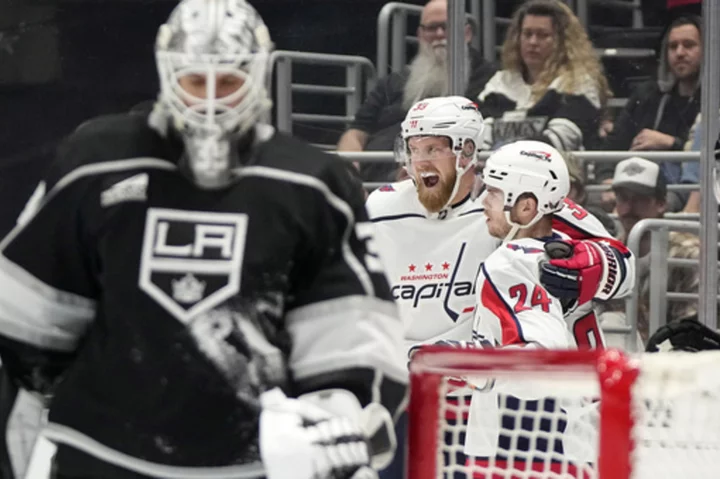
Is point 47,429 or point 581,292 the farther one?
point 581,292

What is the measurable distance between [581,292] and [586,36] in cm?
166

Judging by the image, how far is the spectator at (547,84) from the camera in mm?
4457

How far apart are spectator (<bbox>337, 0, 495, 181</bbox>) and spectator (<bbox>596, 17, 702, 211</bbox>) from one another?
0.43 m

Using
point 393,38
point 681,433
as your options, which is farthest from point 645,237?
point 681,433

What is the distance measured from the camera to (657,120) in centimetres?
445

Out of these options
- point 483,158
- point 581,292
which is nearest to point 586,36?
point 483,158

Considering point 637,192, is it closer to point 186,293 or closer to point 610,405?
point 610,405

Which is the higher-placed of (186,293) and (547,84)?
(547,84)

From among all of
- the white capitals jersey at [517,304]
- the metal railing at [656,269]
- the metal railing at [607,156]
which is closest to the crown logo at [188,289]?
the white capitals jersey at [517,304]

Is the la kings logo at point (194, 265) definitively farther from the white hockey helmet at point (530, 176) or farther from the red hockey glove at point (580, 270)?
the white hockey helmet at point (530, 176)

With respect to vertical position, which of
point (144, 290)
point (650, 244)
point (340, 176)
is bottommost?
point (650, 244)

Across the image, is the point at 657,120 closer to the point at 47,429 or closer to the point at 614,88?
the point at 614,88

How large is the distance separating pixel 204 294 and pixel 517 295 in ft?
4.30

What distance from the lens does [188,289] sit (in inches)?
64.7
